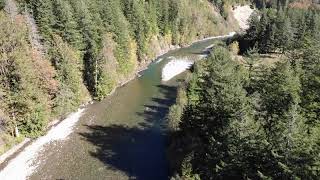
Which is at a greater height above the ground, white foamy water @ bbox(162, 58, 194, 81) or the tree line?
the tree line

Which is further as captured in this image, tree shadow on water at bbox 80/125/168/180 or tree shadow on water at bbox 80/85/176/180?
tree shadow on water at bbox 80/85/176/180

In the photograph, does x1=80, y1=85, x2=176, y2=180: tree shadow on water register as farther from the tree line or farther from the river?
the tree line

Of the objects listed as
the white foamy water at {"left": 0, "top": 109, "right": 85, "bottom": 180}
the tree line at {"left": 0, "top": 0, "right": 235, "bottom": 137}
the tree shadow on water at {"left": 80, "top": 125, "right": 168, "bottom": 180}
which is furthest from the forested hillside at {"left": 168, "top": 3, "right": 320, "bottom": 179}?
the tree line at {"left": 0, "top": 0, "right": 235, "bottom": 137}

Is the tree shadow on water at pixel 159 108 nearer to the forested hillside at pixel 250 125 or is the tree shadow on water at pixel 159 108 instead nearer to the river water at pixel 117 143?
the river water at pixel 117 143

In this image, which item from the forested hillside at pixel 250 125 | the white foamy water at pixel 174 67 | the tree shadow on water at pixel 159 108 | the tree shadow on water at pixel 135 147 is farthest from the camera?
the white foamy water at pixel 174 67

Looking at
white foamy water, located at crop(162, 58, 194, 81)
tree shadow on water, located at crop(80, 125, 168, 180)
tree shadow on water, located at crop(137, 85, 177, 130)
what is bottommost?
tree shadow on water, located at crop(80, 125, 168, 180)

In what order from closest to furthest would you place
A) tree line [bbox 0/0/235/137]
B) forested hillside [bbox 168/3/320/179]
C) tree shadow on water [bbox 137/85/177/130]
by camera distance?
1. forested hillside [bbox 168/3/320/179]
2. tree line [bbox 0/0/235/137]
3. tree shadow on water [bbox 137/85/177/130]

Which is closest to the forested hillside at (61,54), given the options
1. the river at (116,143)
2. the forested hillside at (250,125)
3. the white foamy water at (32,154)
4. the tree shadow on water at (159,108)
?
the white foamy water at (32,154)
